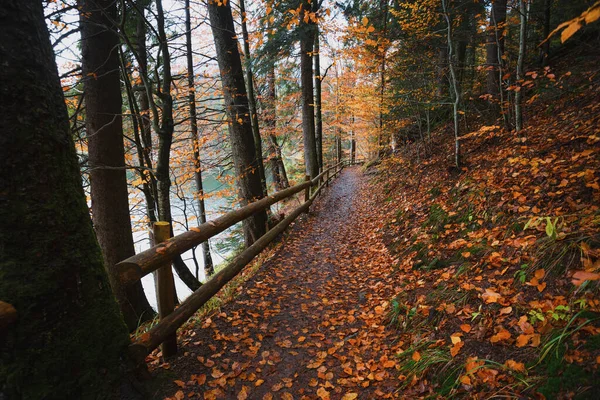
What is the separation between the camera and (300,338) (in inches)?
137

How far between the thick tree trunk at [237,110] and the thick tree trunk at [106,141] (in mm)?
2157

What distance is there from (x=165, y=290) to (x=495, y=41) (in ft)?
29.5

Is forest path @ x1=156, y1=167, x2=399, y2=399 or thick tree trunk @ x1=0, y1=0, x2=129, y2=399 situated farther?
forest path @ x1=156, y1=167, x2=399, y2=399

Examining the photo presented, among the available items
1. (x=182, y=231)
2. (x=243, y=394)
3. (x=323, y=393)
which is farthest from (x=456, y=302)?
(x=182, y=231)

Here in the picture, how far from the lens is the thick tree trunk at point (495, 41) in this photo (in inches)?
242

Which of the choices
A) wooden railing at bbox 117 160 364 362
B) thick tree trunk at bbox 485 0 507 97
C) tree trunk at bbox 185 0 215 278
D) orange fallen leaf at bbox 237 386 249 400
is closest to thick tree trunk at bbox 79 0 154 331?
wooden railing at bbox 117 160 364 362

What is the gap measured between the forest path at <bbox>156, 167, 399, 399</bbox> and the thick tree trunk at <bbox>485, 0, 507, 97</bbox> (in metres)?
4.93

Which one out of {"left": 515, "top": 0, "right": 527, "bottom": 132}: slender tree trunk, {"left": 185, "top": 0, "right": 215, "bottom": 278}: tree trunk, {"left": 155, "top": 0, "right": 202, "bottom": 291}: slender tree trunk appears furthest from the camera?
{"left": 185, "top": 0, "right": 215, "bottom": 278}: tree trunk

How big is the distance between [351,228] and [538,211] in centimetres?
465

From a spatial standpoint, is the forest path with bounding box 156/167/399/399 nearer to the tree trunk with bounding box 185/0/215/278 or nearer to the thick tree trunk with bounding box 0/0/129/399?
the thick tree trunk with bounding box 0/0/129/399

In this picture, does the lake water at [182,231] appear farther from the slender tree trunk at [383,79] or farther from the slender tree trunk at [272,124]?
the slender tree trunk at [383,79]

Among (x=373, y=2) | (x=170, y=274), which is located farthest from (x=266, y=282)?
(x=373, y=2)

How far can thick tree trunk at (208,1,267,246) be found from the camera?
640 centimetres

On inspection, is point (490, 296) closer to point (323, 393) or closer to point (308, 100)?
point (323, 393)
